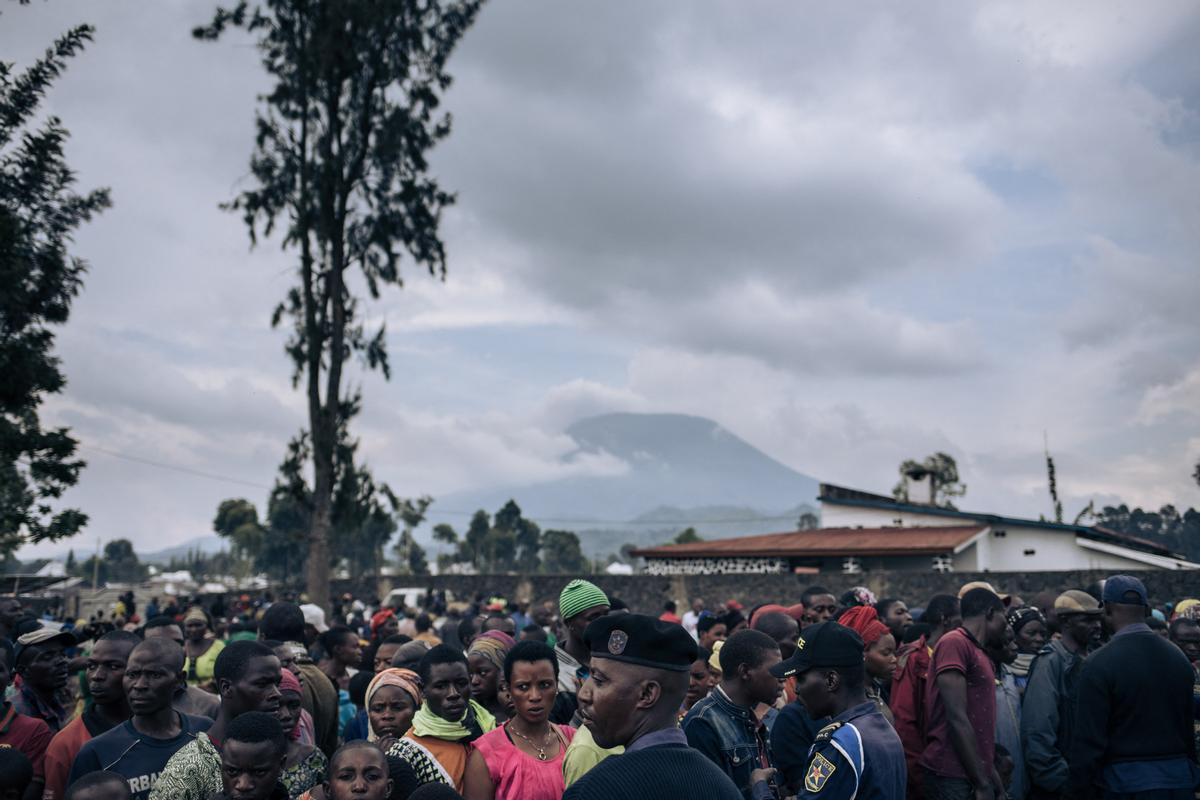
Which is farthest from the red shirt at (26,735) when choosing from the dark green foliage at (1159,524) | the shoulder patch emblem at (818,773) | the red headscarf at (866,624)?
the dark green foliage at (1159,524)

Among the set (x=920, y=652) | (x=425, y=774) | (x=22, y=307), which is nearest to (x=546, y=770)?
(x=425, y=774)

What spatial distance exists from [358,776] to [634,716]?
149cm

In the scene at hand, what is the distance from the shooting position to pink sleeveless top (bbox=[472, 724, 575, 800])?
3945 millimetres

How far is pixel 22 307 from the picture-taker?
35.2ft

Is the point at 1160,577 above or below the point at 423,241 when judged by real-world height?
below

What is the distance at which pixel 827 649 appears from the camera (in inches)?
139

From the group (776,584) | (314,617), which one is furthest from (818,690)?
(776,584)

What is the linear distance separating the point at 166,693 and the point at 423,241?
18488 mm

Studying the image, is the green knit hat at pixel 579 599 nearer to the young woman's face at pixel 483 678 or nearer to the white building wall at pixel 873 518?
the young woman's face at pixel 483 678

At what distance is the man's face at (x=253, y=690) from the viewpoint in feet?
13.3

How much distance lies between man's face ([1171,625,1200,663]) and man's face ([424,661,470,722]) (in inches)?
225

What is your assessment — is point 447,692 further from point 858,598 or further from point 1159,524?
point 1159,524

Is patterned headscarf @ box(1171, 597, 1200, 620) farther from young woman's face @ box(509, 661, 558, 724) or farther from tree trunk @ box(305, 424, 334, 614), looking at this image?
tree trunk @ box(305, 424, 334, 614)

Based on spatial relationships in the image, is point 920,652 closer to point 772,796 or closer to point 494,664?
point 772,796
